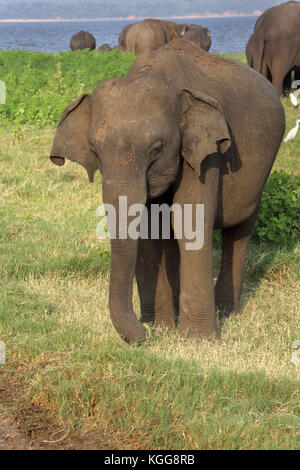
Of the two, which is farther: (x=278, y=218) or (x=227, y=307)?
(x=278, y=218)

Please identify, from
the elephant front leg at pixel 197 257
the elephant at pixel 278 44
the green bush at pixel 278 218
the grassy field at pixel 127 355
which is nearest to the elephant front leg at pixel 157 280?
the grassy field at pixel 127 355

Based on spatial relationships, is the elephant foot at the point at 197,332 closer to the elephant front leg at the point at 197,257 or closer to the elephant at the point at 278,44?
the elephant front leg at the point at 197,257

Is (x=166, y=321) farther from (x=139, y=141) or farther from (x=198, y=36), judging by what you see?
(x=198, y=36)

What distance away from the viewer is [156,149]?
14.0ft

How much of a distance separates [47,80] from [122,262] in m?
12.6

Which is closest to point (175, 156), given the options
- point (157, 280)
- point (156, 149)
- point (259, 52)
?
point (156, 149)

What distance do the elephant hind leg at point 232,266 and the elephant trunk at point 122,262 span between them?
1.47 meters

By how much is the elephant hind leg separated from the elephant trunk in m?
1.47

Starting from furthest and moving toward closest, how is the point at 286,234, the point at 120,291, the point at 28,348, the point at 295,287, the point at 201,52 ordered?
1. the point at 286,234
2. the point at 295,287
3. the point at 201,52
4. the point at 28,348
5. the point at 120,291

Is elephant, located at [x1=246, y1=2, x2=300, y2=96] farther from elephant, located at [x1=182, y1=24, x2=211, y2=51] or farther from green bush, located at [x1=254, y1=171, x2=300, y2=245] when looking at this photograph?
elephant, located at [x1=182, y1=24, x2=211, y2=51]

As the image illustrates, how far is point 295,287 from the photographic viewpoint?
6.29 m
